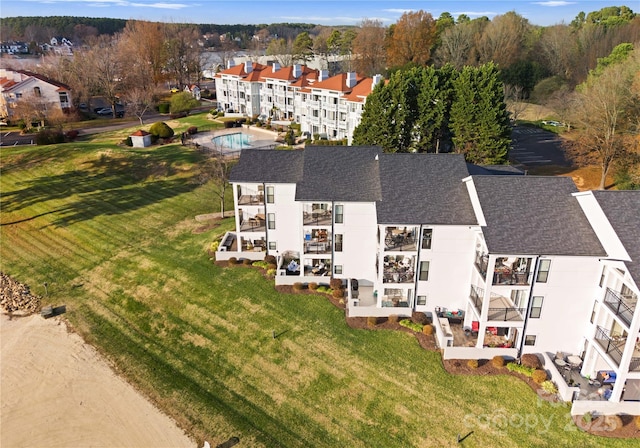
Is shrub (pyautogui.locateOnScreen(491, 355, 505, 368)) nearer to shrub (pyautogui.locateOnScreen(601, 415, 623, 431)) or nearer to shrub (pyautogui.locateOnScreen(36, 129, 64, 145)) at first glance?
shrub (pyautogui.locateOnScreen(601, 415, 623, 431))

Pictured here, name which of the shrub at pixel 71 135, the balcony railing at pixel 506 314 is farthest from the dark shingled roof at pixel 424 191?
the shrub at pixel 71 135

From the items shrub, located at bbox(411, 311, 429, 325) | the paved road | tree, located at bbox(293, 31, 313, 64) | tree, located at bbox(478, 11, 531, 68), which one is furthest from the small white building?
tree, located at bbox(293, 31, 313, 64)

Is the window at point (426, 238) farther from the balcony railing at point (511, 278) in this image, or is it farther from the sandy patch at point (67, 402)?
the sandy patch at point (67, 402)

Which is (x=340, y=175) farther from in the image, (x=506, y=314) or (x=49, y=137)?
(x=49, y=137)

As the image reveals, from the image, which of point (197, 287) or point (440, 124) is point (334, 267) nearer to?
point (197, 287)

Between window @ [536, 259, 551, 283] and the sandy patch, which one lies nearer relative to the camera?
the sandy patch

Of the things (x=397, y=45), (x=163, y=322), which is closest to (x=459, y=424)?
(x=163, y=322)
